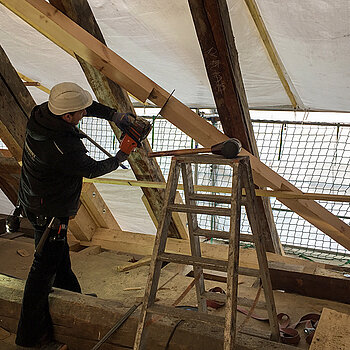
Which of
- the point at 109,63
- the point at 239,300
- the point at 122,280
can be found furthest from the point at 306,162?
the point at 109,63

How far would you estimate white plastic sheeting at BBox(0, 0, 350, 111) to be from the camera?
280 centimetres

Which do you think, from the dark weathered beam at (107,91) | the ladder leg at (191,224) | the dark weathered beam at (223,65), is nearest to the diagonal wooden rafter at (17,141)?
the dark weathered beam at (107,91)

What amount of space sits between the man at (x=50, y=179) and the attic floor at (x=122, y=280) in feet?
2.09

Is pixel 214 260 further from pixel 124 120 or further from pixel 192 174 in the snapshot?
pixel 192 174

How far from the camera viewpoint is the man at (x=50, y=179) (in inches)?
81.0

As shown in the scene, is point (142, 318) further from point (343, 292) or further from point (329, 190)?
point (329, 190)

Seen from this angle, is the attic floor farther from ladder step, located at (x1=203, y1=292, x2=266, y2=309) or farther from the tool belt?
ladder step, located at (x1=203, y1=292, x2=266, y2=309)

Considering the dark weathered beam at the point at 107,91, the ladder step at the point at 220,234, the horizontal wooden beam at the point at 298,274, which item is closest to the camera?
the ladder step at the point at 220,234

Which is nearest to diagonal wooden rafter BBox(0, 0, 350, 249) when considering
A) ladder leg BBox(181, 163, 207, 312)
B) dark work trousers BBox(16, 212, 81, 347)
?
ladder leg BBox(181, 163, 207, 312)

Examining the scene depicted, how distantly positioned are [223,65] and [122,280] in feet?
5.97

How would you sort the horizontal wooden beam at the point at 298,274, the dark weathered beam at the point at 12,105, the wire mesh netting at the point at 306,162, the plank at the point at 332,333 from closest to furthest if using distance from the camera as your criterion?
the plank at the point at 332,333, the horizontal wooden beam at the point at 298,274, the dark weathered beam at the point at 12,105, the wire mesh netting at the point at 306,162

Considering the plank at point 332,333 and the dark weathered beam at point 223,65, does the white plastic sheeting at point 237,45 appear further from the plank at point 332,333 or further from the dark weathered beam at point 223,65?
the plank at point 332,333

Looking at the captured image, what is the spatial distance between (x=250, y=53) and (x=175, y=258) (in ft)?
7.74

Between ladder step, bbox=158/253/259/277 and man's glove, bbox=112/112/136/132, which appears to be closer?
ladder step, bbox=158/253/259/277
